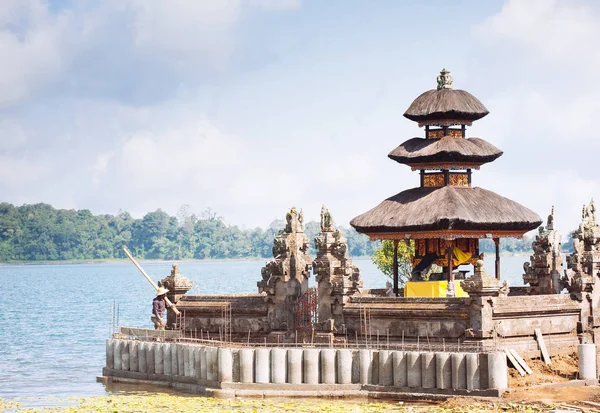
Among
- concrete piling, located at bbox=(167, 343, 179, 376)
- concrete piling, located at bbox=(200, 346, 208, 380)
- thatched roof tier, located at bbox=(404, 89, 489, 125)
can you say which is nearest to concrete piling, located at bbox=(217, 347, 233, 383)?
concrete piling, located at bbox=(200, 346, 208, 380)

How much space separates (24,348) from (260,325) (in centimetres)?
3755

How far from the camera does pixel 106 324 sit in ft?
352

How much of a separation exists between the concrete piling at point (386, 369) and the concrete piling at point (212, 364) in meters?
5.96

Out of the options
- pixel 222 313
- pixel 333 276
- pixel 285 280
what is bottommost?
pixel 222 313

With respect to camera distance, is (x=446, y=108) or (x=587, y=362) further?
(x=446, y=108)

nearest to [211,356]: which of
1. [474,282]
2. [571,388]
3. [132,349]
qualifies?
[132,349]

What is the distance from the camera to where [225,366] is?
4638cm

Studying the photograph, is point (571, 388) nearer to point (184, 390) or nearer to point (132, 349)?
point (184, 390)

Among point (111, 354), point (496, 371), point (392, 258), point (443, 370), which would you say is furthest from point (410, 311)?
point (392, 258)

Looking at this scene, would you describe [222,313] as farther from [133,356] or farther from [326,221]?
[326,221]

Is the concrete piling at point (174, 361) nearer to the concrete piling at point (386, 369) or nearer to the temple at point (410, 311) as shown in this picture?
the temple at point (410, 311)

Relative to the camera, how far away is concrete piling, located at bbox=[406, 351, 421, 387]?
44.0m

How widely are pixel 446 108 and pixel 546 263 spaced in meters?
7.57

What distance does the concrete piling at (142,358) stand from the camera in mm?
50531
